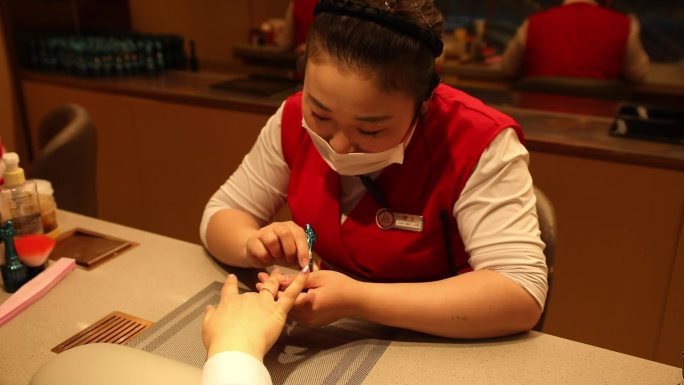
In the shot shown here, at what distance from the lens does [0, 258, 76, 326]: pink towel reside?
3.29 ft

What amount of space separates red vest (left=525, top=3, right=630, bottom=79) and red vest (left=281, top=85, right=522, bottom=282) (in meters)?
2.07

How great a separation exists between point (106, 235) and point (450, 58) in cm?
322

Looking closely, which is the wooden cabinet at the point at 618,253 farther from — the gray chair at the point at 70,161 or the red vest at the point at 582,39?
the gray chair at the point at 70,161

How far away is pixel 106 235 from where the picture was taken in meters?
1.31

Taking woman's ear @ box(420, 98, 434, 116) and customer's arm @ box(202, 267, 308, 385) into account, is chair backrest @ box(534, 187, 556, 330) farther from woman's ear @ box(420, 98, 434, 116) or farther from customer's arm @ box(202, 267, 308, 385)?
customer's arm @ box(202, 267, 308, 385)

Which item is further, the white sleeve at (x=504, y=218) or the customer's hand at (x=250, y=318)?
the white sleeve at (x=504, y=218)

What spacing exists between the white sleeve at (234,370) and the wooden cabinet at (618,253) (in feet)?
4.79

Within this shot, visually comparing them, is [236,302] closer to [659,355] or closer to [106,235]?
[106,235]

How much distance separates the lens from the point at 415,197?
1.09 metres

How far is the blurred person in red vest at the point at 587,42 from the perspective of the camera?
2.86m

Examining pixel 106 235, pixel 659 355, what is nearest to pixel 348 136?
pixel 106 235

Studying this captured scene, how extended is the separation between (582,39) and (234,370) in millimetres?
2736

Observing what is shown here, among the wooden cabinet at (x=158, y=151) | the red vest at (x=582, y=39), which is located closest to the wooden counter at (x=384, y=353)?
the wooden cabinet at (x=158, y=151)

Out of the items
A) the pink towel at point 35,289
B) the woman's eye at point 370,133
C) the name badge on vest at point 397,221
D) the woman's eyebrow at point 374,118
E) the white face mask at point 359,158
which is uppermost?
the woman's eyebrow at point 374,118
